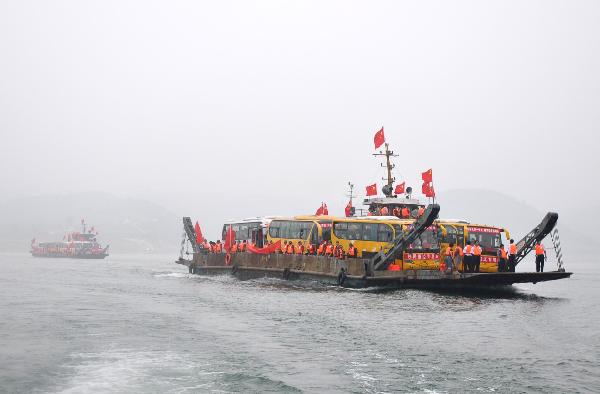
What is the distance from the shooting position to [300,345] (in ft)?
60.3

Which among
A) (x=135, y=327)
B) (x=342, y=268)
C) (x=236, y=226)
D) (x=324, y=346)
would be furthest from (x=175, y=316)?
(x=236, y=226)

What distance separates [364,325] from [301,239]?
66.3 feet

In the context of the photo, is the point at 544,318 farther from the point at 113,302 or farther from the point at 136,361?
the point at 113,302

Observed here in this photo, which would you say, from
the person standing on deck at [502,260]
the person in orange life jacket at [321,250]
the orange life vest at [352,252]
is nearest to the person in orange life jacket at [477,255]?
the person standing on deck at [502,260]

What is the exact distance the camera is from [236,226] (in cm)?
5241

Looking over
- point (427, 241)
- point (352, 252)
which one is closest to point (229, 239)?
point (352, 252)

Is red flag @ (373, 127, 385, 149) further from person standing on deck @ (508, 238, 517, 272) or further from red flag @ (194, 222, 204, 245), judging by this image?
red flag @ (194, 222, 204, 245)

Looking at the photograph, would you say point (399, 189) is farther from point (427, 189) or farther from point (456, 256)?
point (456, 256)

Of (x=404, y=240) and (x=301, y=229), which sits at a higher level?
(x=301, y=229)

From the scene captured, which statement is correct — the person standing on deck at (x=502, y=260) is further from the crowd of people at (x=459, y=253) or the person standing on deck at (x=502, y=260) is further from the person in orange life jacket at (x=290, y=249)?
the person in orange life jacket at (x=290, y=249)

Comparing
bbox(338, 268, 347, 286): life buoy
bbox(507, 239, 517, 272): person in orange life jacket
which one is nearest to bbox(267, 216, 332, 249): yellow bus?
bbox(338, 268, 347, 286): life buoy

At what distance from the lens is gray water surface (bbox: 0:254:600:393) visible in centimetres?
1423

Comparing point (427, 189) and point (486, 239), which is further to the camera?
point (427, 189)

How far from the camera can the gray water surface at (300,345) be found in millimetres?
14234
